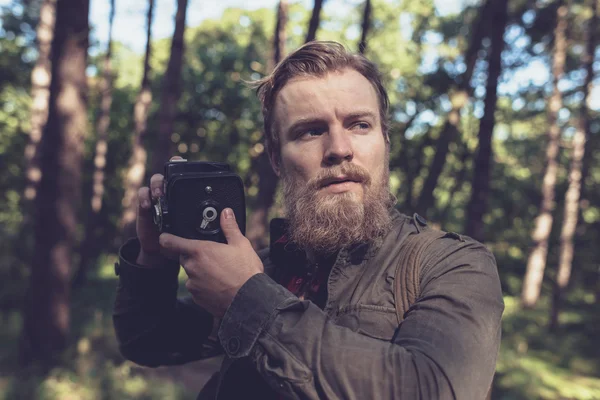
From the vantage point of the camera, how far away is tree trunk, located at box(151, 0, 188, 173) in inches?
391

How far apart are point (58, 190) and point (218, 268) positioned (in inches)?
217

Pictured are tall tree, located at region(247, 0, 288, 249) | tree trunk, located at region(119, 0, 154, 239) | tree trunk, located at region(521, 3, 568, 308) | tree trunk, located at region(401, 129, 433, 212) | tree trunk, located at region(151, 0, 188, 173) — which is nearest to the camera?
tall tree, located at region(247, 0, 288, 249)

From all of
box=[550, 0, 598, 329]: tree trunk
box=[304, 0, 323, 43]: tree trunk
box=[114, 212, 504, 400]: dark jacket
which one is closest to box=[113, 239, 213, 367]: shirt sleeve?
box=[114, 212, 504, 400]: dark jacket

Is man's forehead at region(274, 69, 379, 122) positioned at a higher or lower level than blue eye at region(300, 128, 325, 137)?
higher

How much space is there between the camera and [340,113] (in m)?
1.78

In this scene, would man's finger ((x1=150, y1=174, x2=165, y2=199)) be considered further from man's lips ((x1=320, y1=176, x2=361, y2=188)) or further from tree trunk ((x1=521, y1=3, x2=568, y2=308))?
tree trunk ((x1=521, y1=3, x2=568, y2=308))

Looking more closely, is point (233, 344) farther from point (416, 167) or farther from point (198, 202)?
point (416, 167)

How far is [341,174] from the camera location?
5.80 ft

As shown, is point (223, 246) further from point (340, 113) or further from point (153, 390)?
point (153, 390)

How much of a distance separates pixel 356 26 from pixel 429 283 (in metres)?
22.8

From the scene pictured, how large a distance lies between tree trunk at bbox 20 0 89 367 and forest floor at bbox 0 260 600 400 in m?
0.53

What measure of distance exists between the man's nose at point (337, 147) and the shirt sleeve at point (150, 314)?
0.81 meters

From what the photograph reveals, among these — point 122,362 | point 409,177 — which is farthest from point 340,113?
point 409,177

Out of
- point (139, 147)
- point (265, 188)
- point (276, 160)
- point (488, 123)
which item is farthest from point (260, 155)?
point (276, 160)
